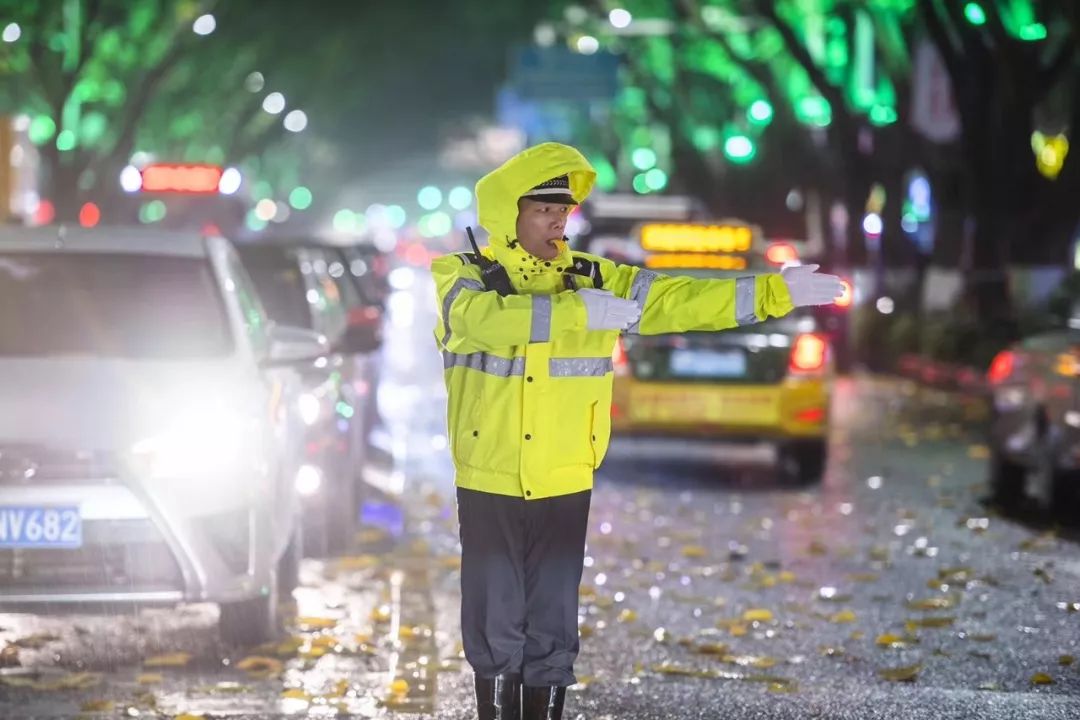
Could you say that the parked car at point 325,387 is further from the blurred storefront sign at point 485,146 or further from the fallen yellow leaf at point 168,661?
the blurred storefront sign at point 485,146

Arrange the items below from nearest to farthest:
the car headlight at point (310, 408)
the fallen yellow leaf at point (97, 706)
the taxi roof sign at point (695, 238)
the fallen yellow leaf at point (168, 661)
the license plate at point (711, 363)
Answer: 1. the fallen yellow leaf at point (97, 706)
2. the fallen yellow leaf at point (168, 661)
3. the car headlight at point (310, 408)
4. the license plate at point (711, 363)
5. the taxi roof sign at point (695, 238)

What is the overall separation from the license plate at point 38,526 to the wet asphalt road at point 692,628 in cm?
55

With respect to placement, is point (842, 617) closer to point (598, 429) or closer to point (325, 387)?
point (325, 387)

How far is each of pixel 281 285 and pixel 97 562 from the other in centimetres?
519

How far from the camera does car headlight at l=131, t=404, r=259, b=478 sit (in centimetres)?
804

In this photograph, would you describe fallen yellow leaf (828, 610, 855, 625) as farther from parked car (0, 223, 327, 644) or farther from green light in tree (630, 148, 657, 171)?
green light in tree (630, 148, 657, 171)

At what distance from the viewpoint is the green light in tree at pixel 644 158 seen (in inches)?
2516

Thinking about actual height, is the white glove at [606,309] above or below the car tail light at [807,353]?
above

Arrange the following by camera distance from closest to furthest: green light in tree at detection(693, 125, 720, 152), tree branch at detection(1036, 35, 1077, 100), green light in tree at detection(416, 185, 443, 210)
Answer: tree branch at detection(1036, 35, 1077, 100) < green light in tree at detection(693, 125, 720, 152) < green light in tree at detection(416, 185, 443, 210)

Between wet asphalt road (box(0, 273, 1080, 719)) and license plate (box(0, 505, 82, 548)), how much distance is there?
1.79 feet

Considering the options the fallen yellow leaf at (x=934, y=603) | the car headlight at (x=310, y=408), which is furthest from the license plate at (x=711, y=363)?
the fallen yellow leaf at (x=934, y=603)

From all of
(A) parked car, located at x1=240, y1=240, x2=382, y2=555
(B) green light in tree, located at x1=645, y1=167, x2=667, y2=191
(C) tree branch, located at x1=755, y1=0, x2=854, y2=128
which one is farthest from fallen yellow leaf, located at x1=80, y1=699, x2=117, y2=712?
(B) green light in tree, located at x1=645, y1=167, x2=667, y2=191

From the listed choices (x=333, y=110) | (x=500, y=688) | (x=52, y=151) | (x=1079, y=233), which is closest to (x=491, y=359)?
(x=500, y=688)

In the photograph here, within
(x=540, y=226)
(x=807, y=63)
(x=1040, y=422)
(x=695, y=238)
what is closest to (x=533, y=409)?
(x=540, y=226)
